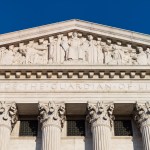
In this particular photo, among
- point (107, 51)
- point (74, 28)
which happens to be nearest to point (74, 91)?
point (107, 51)

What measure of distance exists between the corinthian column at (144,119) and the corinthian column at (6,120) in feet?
26.0

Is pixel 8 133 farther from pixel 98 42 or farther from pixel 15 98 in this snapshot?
pixel 98 42

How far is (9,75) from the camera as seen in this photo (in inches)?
1040

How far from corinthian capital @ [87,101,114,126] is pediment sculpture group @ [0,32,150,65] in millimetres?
3150

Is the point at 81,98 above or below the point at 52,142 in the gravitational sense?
above

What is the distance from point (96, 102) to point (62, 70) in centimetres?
310

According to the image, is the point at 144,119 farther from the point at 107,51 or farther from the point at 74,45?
the point at 74,45

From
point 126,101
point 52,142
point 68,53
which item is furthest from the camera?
point 68,53

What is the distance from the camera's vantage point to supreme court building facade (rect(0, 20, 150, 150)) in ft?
82.8

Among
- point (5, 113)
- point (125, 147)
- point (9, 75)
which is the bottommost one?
point (125, 147)

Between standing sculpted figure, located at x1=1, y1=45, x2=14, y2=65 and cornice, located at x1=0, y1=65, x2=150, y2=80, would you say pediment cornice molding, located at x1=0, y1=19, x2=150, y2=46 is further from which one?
cornice, located at x1=0, y1=65, x2=150, y2=80

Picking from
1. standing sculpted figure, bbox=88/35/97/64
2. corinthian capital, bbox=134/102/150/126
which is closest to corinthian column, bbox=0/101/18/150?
standing sculpted figure, bbox=88/35/97/64

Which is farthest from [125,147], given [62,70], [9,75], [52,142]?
[9,75]

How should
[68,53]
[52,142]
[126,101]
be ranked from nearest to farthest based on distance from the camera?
[52,142] → [126,101] → [68,53]
